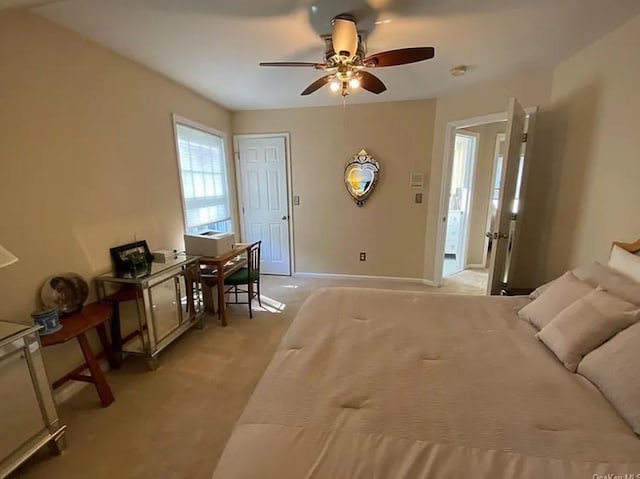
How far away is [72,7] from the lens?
1.70 meters

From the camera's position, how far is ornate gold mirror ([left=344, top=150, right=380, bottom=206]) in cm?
389

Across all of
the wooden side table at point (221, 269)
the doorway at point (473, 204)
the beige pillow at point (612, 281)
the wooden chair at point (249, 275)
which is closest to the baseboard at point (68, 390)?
the wooden side table at point (221, 269)

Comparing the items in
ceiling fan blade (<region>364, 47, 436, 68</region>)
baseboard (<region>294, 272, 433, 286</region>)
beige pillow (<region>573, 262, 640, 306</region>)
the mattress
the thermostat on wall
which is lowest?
baseboard (<region>294, 272, 433, 286</region>)

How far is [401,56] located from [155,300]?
2.46 m

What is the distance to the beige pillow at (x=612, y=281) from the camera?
1384 millimetres

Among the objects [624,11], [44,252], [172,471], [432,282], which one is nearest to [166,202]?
[44,252]

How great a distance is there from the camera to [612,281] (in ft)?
4.99

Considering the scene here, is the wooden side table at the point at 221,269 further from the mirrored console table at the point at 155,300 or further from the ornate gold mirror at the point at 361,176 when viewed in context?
the ornate gold mirror at the point at 361,176

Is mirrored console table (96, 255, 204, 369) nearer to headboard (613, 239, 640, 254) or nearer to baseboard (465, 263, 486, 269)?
headboard (613, 239, 640, 254)

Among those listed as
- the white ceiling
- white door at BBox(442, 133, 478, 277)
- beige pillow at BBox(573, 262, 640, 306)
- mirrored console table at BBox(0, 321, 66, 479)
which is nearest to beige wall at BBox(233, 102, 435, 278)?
white door at BBox(442, 133, 478, 277)

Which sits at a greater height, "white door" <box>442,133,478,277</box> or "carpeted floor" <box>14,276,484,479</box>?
"white door" <box>442,133,478,277</box>

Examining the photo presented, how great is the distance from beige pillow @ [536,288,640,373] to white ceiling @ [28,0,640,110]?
5.63 feet

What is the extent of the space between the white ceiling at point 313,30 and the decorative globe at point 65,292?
1622mm

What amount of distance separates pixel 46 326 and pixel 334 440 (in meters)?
1.79
